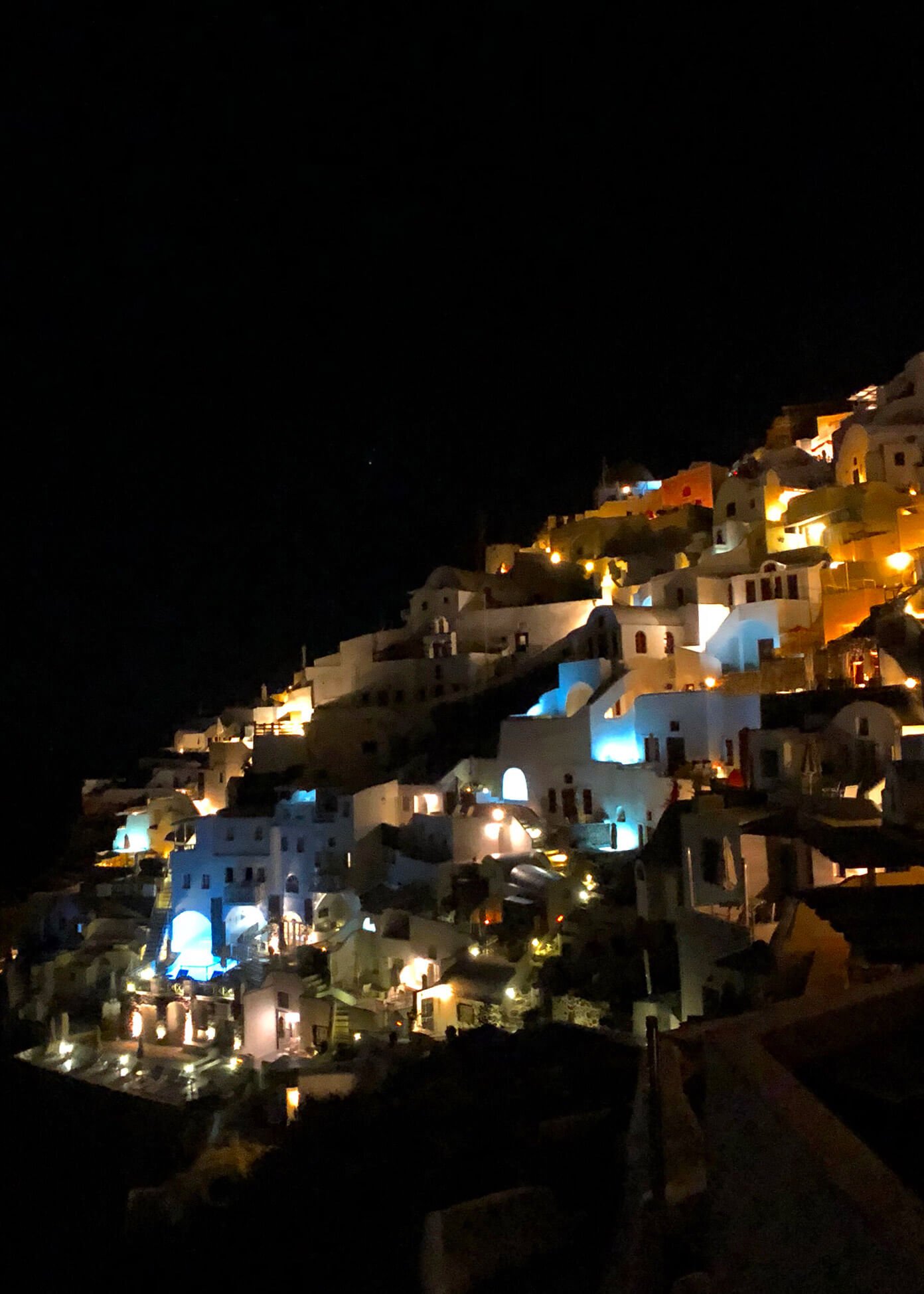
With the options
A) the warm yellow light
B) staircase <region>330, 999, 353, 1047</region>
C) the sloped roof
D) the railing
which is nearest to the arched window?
staircase <region>330, 999, 353, 1047</region>

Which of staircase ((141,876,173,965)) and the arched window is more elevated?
the arched window

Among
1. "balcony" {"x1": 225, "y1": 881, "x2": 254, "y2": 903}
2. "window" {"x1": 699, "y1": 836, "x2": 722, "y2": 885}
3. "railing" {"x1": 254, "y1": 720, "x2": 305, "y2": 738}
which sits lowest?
"balcony" {"x1": 225, "y1": 881, "x2": 254, "y2": 903}

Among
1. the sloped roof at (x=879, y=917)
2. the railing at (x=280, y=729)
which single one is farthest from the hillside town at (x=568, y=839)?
the railing at (x=280, y=729)

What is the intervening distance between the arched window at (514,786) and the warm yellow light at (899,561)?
13494 mm

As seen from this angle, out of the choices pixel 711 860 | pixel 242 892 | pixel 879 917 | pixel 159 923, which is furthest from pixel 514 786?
pixel 879 917

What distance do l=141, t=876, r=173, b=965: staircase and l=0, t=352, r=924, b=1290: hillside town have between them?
16 centimetres

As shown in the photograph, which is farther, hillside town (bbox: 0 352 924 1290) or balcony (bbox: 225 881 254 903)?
balcony (bbox: 225 881 254 903)

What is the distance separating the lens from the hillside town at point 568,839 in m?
12.1

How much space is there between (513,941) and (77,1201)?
14464 millimetres

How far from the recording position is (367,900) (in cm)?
2627

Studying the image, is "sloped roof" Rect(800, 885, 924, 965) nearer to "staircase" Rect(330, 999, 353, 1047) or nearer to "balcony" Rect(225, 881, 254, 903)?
"staircase" Rect(330, 999, 353, 1047)

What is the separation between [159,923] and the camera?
3259 centimetres

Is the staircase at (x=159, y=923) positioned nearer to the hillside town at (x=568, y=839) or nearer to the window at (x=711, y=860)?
the hillside town at (x=568, y=839)

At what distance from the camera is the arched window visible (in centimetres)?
2900
